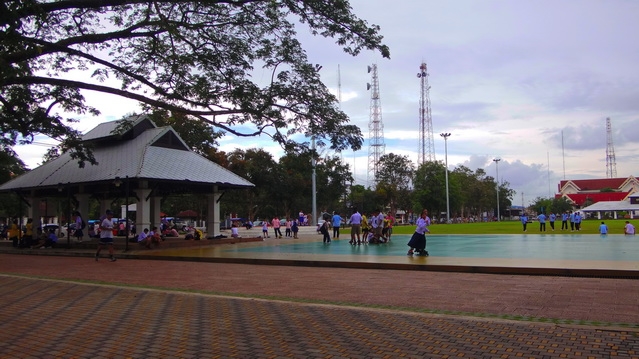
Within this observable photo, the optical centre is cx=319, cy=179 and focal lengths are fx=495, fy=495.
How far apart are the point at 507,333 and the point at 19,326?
6.67 metres

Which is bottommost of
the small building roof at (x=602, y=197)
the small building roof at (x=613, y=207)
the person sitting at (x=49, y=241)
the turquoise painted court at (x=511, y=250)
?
the turquoise painted court at (x=511, y=250)

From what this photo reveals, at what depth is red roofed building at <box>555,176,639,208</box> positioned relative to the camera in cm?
11812

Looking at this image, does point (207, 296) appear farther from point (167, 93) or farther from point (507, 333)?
point (167, 93)

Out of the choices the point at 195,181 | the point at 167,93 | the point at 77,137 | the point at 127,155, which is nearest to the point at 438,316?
the point at 167,93

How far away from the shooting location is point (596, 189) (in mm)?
136500

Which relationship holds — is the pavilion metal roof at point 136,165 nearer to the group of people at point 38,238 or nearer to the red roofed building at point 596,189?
the group of people at point 38,238

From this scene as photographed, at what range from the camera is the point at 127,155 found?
2500cm

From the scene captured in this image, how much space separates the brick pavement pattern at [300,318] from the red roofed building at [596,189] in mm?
118008

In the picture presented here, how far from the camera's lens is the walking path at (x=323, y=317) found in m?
5.70

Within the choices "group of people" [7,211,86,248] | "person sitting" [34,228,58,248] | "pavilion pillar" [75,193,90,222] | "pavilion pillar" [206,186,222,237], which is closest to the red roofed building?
"pavilion pillar" [206,186,222,237]

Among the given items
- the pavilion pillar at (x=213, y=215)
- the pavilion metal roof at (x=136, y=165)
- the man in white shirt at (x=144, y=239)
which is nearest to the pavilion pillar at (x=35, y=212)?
the pavilion metal roof at (x=136, y=165)

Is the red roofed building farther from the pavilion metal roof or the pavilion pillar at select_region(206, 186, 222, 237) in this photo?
the pavilion metal roof

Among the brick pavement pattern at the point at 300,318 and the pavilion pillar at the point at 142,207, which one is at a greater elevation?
the pavilion pillar at the point at 142,207

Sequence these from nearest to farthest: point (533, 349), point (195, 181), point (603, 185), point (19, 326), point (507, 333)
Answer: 1. point (533, 349)
2. point (507, 333)
3. point (19, 326)
4. point (195, 181)
5. point (603, 185)
